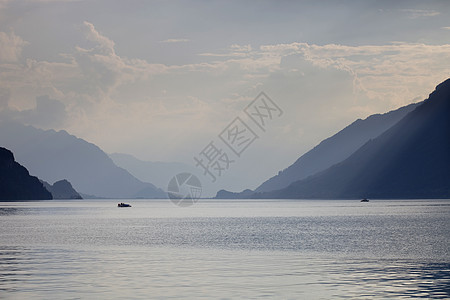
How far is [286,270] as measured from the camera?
58.3m

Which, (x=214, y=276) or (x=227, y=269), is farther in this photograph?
(x=227, y=269)

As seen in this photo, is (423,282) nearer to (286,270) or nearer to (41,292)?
(286,270)

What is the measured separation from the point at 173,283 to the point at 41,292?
1022cm

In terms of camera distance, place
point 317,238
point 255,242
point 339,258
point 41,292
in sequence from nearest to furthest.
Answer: point 41,292 → point 339,258 → point 255,242 → point 317,238

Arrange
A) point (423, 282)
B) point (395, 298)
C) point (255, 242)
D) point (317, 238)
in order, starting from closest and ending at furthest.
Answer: point (395, 298)
point (423, 282)
point (255, 242)
point (317, 238)

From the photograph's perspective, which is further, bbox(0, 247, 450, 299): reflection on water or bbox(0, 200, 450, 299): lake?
bbox(0, 200, 450, 299): lake

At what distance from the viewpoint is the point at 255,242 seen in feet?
312

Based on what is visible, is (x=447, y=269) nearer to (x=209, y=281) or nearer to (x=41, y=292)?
(x=209, y=281)

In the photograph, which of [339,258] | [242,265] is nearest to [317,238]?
[339,258]

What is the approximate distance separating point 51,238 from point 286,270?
188ft

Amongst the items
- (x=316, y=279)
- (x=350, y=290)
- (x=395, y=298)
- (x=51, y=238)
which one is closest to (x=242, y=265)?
(x=316, y=279)

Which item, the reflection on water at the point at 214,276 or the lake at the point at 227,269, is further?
the lake at the point at 227,269

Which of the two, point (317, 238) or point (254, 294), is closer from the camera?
point (254, 294)

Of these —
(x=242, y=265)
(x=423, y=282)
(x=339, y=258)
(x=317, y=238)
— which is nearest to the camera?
(x=423, y=282)
